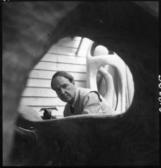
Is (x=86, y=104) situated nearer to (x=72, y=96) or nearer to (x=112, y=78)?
(x=72, y=96)

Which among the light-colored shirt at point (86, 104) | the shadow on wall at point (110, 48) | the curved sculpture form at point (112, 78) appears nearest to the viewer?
the shadow on wall at point (110, 48)

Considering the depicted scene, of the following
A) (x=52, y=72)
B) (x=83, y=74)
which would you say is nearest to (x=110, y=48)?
(x=52, y=72)

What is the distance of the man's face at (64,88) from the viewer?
170 centimetres

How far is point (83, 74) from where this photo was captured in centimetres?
334

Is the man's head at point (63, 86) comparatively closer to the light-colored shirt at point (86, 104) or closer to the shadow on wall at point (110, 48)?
the light-colored shirt at point (86, 104)

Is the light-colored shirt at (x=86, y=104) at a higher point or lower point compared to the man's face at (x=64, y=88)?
lower

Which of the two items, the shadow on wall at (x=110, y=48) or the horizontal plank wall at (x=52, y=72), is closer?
the shadow on wall at (x=110, y=48)

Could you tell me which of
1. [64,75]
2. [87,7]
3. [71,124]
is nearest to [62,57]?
[64,75]

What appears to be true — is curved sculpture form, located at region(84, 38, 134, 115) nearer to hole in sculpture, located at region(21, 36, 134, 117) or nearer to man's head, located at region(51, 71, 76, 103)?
hole in sculpture, located at region(21, 36, 134, 117)

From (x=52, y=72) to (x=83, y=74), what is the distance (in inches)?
15.1

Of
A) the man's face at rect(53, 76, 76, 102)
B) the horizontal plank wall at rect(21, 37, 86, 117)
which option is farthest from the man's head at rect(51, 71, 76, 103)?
the horizontal plank wall at rect(21, 37, 86, 117)

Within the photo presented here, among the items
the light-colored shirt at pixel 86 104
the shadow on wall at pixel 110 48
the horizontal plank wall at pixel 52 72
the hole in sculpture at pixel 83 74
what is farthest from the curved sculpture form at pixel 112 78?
the shadow on wall at pixel 110 48

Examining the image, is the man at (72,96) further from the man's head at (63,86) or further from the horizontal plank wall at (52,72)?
the horizontal plank wall at (52,72)

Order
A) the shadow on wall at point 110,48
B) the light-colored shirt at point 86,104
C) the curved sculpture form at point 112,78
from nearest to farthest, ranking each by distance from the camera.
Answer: the shadow on wall at point 110,48 → the light-colored shirt at point 86,104 → the curved sculpture form at point 112,78
